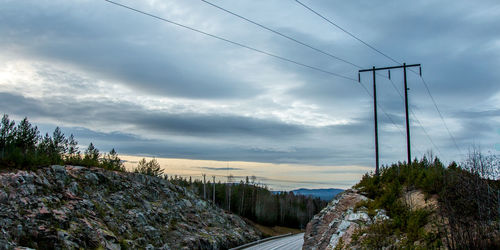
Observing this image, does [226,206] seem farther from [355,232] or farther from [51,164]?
[355,232]

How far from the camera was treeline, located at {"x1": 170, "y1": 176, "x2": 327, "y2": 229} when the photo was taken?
4429 inches

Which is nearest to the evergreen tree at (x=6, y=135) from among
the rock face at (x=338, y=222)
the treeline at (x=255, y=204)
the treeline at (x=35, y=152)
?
the treeline at (x=35, y=152)

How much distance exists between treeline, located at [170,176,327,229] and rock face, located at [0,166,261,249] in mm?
61780

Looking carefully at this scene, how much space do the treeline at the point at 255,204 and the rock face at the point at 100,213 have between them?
203ft

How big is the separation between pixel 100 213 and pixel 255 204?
301ft

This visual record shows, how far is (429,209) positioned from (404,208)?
139 cm

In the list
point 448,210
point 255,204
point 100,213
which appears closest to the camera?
point 448,210

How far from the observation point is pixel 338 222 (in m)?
21.8

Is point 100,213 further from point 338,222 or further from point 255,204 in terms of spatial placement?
point 255,204

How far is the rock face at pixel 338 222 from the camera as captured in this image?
19.3 m

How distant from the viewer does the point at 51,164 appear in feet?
98.1

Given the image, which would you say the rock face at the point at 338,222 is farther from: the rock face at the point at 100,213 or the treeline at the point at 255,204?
the treeline at the point at 255,204

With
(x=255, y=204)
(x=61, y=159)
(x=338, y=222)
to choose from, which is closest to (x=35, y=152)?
(x=61, y=159)

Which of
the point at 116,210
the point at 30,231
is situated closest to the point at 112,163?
the point at 116,210
